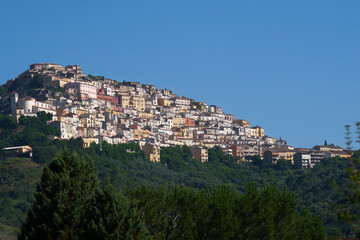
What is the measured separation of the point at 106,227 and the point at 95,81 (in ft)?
378

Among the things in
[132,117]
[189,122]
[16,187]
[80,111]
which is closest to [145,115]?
[132,117]

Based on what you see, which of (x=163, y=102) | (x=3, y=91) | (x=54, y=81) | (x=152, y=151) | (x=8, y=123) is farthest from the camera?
(x=163, y=102)

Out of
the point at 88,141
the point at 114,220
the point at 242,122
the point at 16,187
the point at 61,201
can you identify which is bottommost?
Result: the point at 114,220

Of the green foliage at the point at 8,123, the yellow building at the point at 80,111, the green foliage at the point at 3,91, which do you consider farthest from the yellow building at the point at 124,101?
the green foliage at the point at 8,123

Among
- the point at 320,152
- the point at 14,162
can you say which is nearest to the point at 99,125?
the point at 14,162

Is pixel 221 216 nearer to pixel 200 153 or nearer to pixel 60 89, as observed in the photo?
pixel 200 153

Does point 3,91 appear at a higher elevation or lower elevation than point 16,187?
higher

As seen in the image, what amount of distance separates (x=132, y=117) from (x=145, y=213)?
101 m

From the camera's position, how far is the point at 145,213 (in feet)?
106

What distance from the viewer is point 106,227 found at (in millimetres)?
25781

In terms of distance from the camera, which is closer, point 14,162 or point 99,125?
point 14,162

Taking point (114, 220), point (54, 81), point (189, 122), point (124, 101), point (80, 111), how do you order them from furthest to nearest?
1. point (189, 122)
2. point (124, 101)
3. point (54, 81)
4. point (80, 111)
5. point (114, 220)

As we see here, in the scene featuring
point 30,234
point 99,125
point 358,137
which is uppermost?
point 99,125

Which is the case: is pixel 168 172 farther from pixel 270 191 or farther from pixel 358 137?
pixel 358 137
